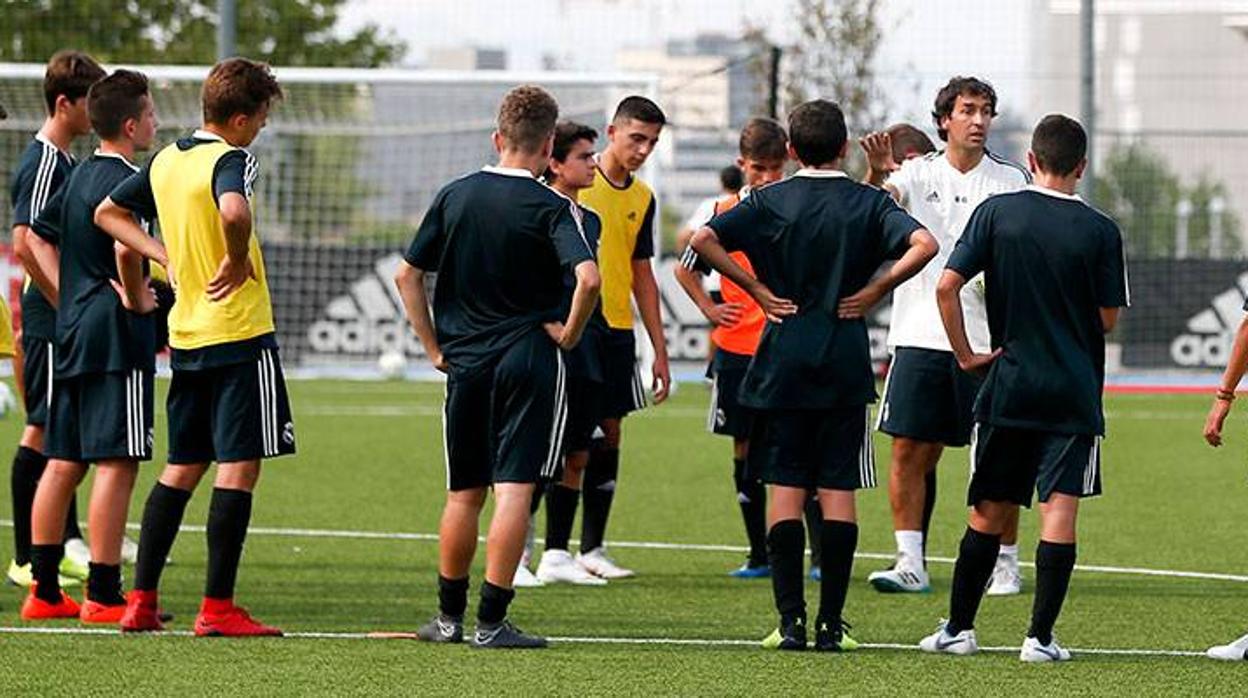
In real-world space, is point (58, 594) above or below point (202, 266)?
below

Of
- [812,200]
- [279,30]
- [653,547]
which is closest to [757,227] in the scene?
[812,200]

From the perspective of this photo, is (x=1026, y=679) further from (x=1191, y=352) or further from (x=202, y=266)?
(x=1191, y=352)

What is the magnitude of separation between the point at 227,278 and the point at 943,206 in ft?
10.8

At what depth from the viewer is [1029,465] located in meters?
8.07

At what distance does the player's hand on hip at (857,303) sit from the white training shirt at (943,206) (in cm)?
189

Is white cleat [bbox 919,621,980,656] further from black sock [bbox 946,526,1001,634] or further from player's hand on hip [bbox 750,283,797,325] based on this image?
player's hand on hip [bbox 750,283,797,325]

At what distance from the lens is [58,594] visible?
906cm

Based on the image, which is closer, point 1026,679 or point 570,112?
point 1026,679

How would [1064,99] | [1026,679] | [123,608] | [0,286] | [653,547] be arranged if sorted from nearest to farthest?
[1026,679], [123,608], [653,547], [0,286], [1064,99]

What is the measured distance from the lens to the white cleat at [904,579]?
33.3ft

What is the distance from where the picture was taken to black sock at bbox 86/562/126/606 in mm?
8781

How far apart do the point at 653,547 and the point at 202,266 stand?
409 cm

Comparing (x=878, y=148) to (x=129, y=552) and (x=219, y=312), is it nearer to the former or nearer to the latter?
(x=219, y=312)

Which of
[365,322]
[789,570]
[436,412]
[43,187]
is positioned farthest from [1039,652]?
[365,322]
